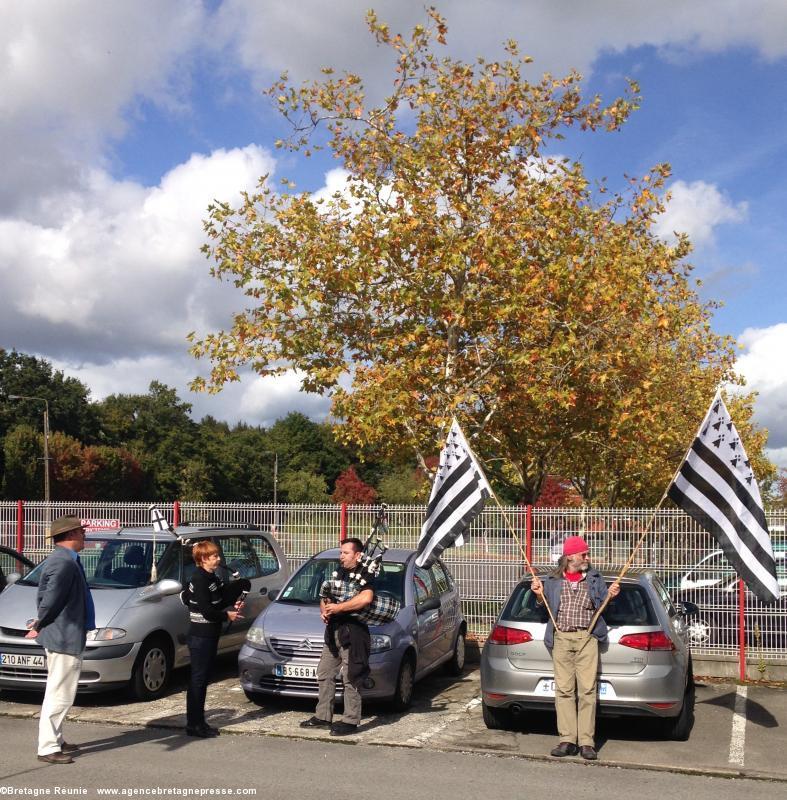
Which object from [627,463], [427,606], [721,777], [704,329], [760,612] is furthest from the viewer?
[704,329]

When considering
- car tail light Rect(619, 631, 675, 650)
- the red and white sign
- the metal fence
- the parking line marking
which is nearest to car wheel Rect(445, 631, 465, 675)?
the metal fence

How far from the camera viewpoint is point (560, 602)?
8.11m

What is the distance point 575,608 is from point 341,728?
238cm

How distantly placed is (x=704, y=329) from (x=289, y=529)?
59.1 ft

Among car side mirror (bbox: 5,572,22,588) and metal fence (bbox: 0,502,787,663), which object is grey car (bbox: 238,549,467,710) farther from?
car side mirror (bbox: 5,572,22,588)

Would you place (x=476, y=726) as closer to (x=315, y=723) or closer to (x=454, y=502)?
(x=315, y=723)

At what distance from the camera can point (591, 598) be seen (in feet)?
26.5

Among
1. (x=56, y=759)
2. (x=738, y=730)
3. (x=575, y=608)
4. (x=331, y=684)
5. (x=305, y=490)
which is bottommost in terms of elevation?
(x=738, y=730)

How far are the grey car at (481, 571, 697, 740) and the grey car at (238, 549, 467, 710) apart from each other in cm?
111

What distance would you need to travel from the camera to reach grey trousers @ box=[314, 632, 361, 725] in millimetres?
8648

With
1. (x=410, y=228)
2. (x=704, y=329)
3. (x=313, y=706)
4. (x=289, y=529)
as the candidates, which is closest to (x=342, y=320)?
(x=410, y=228)

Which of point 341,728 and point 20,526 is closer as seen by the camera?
point 341,728

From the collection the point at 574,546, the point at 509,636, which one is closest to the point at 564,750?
the point at 509,636

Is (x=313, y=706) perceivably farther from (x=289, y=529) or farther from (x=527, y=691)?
(x=289, y=529)
